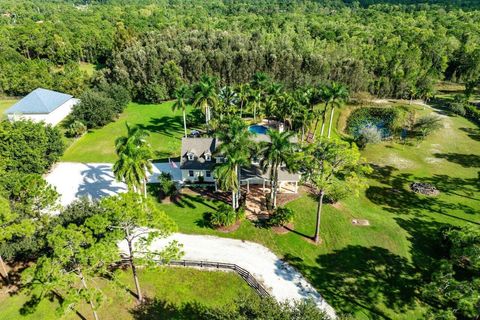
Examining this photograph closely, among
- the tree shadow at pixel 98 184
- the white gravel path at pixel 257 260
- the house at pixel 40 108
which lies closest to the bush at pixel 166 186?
the tree shadow at pixel 98 184

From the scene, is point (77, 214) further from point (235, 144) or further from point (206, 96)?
point (206, 96)

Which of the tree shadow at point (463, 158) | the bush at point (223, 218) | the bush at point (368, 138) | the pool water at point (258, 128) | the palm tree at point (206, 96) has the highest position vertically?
the palm tree at point (206, 96)

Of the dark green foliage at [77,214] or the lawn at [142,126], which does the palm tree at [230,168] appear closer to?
the dark green foliage at [77,214]

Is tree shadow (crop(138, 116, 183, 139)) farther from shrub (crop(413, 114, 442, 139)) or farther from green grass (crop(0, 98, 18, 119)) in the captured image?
shrub (crop(413, 114, 442, 139))

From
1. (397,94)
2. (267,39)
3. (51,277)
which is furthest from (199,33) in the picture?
(51,277)

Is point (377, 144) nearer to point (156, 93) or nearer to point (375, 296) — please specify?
point (375, 296)

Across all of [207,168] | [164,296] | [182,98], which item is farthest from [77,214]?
[182,98]
